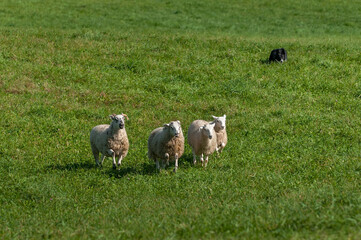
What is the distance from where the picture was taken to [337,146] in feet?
45.4

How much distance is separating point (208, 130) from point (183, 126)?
412 centimetres

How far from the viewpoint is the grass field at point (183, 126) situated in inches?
315

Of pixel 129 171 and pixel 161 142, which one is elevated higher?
pixel 161 142

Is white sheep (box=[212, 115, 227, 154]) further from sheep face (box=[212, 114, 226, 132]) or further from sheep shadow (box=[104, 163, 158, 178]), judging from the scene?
sheep shadow (box=[104, 163, 158, 178])

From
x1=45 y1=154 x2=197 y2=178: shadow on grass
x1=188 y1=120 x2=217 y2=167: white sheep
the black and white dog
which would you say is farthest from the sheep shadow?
the black and white dog

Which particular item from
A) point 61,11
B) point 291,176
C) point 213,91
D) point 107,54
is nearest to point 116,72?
point 107,54

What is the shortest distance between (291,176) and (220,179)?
1.60 m

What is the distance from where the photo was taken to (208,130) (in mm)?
12172

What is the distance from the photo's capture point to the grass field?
26.2 feet

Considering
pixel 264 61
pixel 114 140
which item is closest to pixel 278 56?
pixel 264 61

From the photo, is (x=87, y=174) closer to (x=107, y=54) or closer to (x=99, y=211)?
(x=99, y=211)

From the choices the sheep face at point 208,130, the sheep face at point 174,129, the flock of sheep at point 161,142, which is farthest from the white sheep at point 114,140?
the sheep face at point 208,130

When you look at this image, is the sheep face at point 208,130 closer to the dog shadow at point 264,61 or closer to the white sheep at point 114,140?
the white sheep at point 114,140

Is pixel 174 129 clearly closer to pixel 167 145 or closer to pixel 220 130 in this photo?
pixel 167 145
